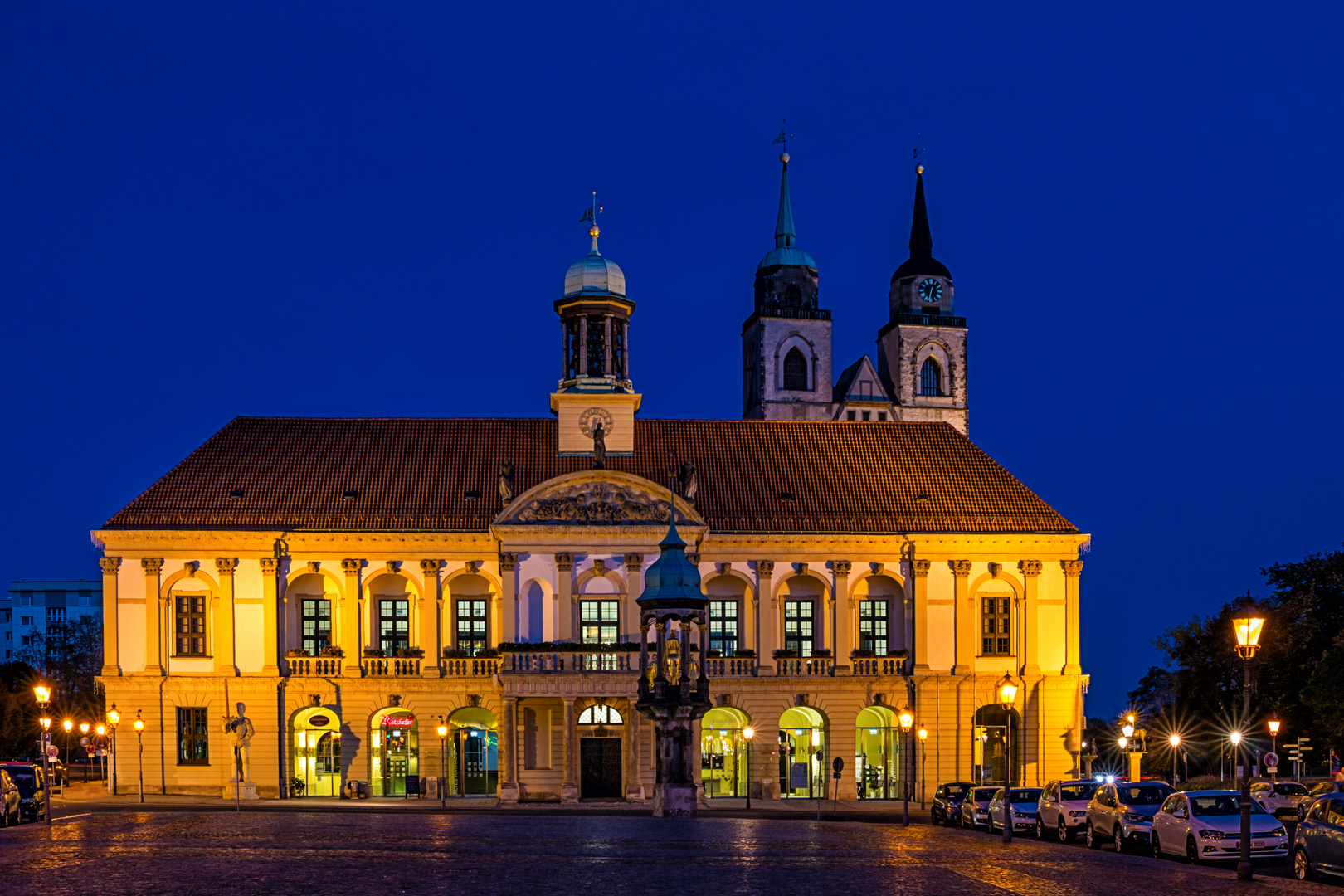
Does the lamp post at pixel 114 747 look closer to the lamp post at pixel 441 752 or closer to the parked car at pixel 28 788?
the lamp post at pixel 441 752

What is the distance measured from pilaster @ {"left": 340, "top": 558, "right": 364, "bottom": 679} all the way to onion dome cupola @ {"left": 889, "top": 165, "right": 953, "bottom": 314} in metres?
66.1

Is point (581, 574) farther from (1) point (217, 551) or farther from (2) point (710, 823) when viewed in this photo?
(2) point (710, 823)

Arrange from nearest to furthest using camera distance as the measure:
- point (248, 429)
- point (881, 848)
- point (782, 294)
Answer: point (881, 848) < point (248, 429) < point (782, 294)

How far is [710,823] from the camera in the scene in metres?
41.2

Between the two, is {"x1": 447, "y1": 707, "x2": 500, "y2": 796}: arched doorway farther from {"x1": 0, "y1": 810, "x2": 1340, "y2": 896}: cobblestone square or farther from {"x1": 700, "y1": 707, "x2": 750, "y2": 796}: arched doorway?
{"x1": 0, "y1": 810, "x2": 1340, "y2": 896}: cobblestone square

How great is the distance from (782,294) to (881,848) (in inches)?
3498

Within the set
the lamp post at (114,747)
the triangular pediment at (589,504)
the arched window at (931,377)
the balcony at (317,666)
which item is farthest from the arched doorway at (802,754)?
the arched window at (931,377)

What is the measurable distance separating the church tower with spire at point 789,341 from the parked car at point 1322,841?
88.0 m

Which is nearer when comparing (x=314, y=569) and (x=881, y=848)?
(x=881, y=848)

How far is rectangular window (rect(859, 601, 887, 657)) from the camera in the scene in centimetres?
6406

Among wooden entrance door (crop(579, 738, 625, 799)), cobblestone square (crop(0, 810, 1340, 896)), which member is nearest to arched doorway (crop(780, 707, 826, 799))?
wooden entrance door (crop(579, 738, 625, 799))

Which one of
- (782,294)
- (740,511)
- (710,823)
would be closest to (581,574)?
(740,511)

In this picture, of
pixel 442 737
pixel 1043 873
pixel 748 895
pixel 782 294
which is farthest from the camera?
pixel 782 294

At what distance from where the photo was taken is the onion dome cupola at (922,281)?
120 m
